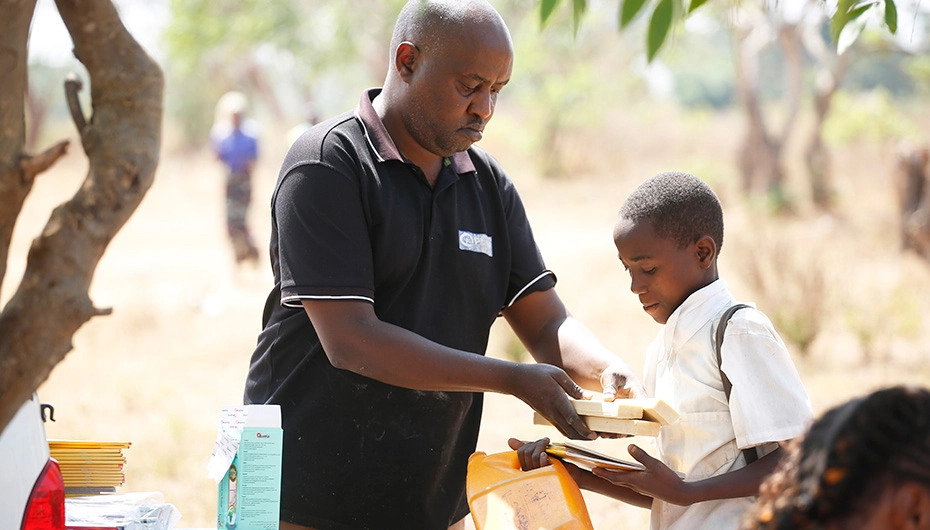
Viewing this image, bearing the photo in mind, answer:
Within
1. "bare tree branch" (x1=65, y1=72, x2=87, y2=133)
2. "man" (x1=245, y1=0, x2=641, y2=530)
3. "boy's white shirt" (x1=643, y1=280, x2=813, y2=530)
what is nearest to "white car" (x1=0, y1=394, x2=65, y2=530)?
"man" (x1=245, y1=0, x2=641, y2=530)

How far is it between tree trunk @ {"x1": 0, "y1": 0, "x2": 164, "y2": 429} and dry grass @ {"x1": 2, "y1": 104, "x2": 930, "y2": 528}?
1615mm

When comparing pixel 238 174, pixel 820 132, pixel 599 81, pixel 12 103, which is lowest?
pixel 12 103

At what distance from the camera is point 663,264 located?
2375 mm

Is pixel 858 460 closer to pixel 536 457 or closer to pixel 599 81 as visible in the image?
pixel 536 457

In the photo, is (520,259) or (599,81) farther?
(599,81)

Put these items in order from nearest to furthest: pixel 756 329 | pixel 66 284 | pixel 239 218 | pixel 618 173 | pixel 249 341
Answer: pixel 66 284
pixel 756 329
pixel 249 341
pixel 239 218
pixel 618 173

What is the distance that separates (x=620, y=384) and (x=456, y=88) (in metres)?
0.81

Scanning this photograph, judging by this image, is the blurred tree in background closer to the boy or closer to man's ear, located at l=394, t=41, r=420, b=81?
man's ear, located at l=394, t=41, r=420, b=81

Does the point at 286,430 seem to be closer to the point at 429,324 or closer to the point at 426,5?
the point at 429,324

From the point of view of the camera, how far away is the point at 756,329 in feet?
7.12

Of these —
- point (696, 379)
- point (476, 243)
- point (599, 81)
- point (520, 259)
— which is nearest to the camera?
point (696, 379)

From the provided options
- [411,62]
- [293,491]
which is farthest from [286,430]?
[411,62]

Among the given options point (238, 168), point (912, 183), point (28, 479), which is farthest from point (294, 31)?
point (28, 479)

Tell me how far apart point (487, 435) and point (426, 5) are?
→ 444 cm
